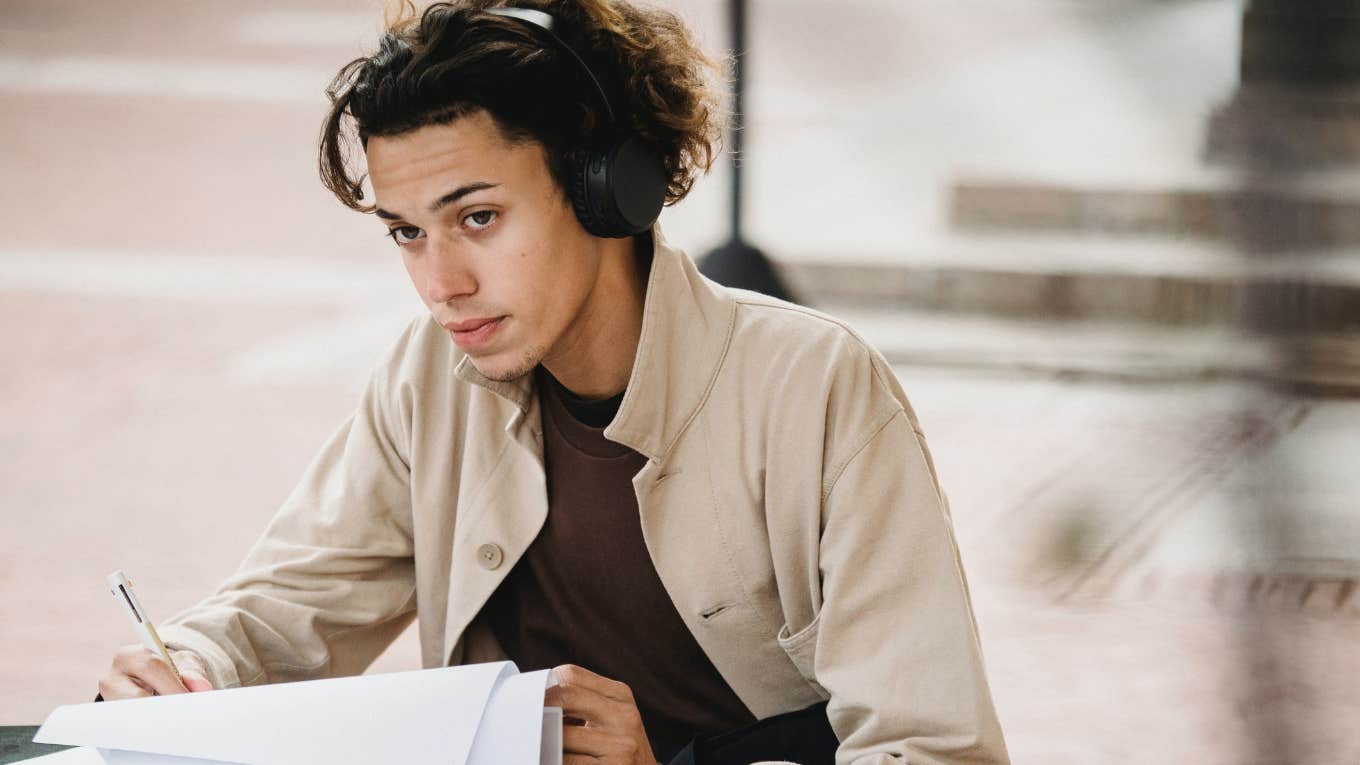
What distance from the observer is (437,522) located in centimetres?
154

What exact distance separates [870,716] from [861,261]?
421 centimetres

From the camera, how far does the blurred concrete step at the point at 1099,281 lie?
500cm

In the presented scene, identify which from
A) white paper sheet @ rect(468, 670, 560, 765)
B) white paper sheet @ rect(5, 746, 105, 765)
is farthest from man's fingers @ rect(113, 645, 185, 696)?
white paper sheet @ rect(468, 670, 560, 765)

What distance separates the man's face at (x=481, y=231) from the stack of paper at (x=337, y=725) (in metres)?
0.36

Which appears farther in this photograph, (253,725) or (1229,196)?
(1229,196)

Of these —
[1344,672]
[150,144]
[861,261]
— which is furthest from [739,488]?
[150,144]

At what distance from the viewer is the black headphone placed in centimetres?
139

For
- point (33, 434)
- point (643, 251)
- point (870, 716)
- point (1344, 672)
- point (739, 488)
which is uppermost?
point (643, 251)

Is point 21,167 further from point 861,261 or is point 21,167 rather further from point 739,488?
point 739,488

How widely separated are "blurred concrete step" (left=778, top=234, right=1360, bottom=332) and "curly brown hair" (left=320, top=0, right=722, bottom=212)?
12.3ft

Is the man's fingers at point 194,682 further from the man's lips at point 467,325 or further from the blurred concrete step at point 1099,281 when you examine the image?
the blurred concrete step at point 1099,281

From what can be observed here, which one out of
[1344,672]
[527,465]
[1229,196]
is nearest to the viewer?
[527,465]

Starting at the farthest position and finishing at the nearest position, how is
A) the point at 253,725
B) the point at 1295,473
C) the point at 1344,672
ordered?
1. the point at 1295,473
2. the point at 1344,672
3. the point at 253,725

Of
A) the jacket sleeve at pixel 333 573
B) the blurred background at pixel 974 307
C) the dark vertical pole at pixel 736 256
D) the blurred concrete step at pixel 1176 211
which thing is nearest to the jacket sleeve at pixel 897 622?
the jacket sleeve at pixel 333 573
